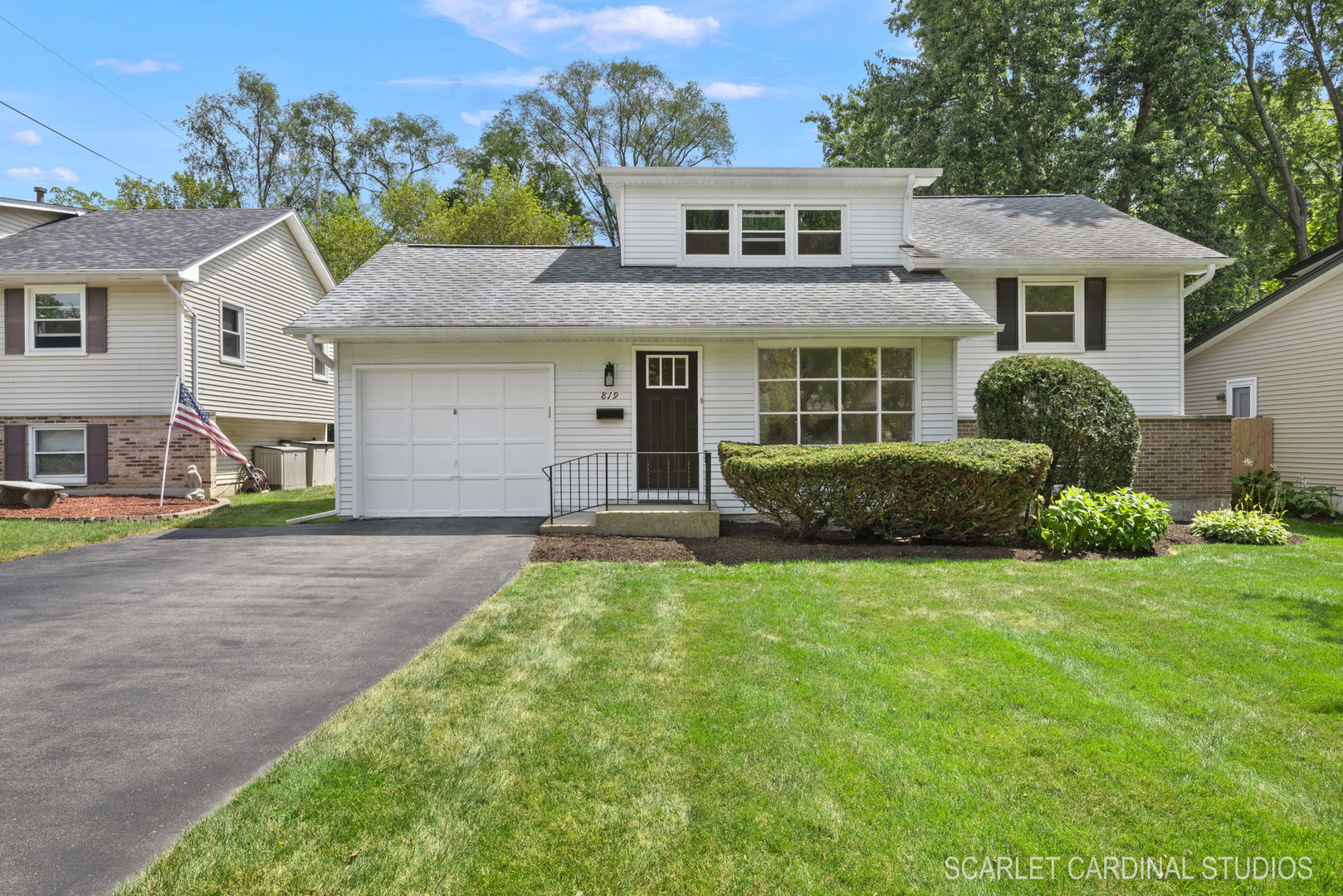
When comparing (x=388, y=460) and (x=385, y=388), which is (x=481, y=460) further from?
(x=385, y=388)

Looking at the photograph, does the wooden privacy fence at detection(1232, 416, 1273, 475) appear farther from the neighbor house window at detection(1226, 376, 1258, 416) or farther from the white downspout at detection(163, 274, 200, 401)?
the white downspout at detection(163, 274, 200, 401)

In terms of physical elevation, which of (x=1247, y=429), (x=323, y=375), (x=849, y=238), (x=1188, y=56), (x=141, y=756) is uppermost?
(x=1188, y=56)

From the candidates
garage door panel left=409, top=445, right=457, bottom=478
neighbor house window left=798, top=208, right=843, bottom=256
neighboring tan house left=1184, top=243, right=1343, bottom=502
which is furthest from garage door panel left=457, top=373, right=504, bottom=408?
neighboring tan house left=1184, top=243, right=1343, bottom=502

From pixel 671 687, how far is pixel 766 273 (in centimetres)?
941

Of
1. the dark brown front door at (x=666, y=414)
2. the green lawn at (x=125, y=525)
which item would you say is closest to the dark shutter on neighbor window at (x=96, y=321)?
the green lawn at (x=125, y=525)

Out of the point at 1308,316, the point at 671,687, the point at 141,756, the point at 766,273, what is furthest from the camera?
the point at 1308,316

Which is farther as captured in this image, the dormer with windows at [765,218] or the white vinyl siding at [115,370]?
the white vinyl siding at [115,370]

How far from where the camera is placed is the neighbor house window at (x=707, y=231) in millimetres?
12547

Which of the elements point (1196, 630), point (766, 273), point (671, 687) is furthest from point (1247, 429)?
point (671, 687)

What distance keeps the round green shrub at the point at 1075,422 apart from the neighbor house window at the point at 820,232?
4659mm

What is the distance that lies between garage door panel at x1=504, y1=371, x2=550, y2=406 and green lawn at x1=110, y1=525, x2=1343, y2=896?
5727mm

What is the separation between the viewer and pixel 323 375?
64.9 ft

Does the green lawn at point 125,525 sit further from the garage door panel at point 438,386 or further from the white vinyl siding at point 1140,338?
the white vinyl siding at point 1140,338

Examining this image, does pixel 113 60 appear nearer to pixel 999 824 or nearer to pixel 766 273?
pixel 766 273
